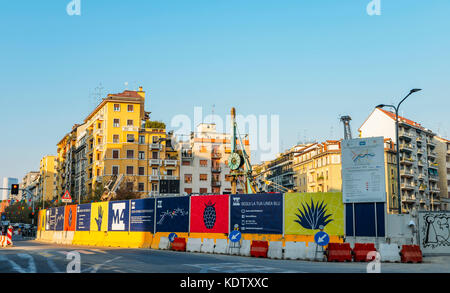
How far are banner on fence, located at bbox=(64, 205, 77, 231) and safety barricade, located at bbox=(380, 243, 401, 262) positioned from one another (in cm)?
2977

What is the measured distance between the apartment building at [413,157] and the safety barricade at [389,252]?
80532mm

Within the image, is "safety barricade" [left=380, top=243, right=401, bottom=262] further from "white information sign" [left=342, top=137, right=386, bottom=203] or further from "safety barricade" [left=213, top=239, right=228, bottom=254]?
"safety barricade" [left=213, top=239, right=228, bottom=254]

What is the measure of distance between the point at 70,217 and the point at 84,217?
154 inches

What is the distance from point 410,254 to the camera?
67.8ft

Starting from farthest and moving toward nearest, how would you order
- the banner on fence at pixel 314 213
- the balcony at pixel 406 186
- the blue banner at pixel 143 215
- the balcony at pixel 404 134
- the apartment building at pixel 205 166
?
the balcony at pixel 404 134, the balcony at pixel 406 186, the apartment building at pixel 205 166, the blue banner at pixel 143 215, the banner on fence at pixel 314 213

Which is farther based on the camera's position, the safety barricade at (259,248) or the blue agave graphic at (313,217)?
the blue agave graphic at (313,217)

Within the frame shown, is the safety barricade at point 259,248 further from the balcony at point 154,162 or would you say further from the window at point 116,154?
the window at point 116,154

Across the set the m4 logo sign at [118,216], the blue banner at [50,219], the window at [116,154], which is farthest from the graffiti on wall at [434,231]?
the window at [116,154]

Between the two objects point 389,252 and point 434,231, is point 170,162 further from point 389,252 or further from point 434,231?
point 389,252

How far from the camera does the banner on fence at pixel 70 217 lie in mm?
42778

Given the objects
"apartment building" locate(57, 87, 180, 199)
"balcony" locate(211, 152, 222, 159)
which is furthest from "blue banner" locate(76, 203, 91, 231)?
"balcony" locate(211, 152, 222, 159)

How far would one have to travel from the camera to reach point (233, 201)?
27016 millimetres

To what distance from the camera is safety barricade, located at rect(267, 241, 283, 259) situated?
73.8ft
